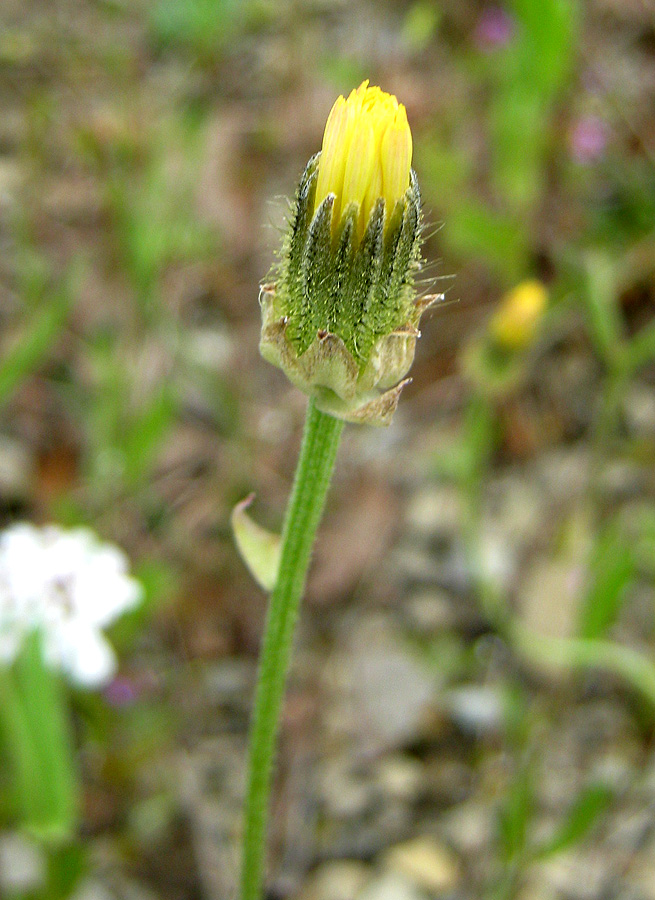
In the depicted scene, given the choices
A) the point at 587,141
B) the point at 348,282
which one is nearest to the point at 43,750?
the point at 348,282

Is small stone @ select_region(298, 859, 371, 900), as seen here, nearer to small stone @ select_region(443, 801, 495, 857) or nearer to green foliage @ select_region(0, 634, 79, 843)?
small stone @ select_region(443, 801, 495, 857)

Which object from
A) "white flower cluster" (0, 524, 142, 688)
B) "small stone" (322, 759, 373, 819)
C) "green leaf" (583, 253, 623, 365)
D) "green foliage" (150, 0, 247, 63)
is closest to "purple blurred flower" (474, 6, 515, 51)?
"green foliage" (150, 0, 247, 63)

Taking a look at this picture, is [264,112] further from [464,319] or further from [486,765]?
[486,765]

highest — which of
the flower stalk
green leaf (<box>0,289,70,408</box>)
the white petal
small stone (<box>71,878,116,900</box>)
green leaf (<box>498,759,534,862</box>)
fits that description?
green leaf (<box>0,289,70,408</box>)

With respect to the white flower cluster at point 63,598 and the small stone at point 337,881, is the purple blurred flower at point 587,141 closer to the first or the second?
the white flower cluster at point 63,598

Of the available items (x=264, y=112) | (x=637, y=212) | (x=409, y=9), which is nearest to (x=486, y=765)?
(x=637, y=212)

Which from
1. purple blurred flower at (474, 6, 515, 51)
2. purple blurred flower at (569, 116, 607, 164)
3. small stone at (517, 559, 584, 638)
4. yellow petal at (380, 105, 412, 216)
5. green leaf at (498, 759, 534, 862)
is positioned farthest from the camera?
purple blurred flower at (474, 6, 515, 51)

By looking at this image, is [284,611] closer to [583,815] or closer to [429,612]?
[583,815]
